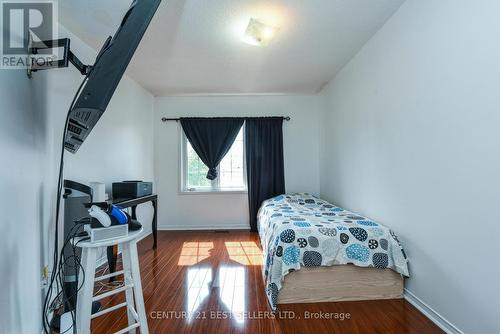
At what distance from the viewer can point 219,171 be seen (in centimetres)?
427

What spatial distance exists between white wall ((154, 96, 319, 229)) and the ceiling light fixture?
1.89 m

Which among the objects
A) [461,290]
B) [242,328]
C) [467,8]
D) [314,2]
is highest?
[314,2]

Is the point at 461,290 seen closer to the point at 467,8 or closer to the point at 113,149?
the point at 467,8

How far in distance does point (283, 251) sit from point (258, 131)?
2.59m

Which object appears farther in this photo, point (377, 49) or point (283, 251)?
point (377, 49)

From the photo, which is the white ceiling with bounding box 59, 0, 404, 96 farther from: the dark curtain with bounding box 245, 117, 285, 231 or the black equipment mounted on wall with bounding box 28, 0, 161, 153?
the black equipment mounted on wall with bounding box 28, 0, 161, 153

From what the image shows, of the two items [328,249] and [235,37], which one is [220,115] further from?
[328,249]

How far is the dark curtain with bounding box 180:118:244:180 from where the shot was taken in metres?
4.09

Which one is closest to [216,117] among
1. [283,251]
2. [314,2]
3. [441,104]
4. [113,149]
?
[113,149]

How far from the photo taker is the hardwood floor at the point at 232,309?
→ 5.34 feet

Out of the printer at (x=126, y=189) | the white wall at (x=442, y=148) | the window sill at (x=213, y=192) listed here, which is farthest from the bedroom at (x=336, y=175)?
the window sill at (x=213, y=192)

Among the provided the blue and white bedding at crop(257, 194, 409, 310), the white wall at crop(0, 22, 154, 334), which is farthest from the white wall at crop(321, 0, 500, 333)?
the white wall at crop(0, 22, 154, 334)

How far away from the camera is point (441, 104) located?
1575 millimetres
